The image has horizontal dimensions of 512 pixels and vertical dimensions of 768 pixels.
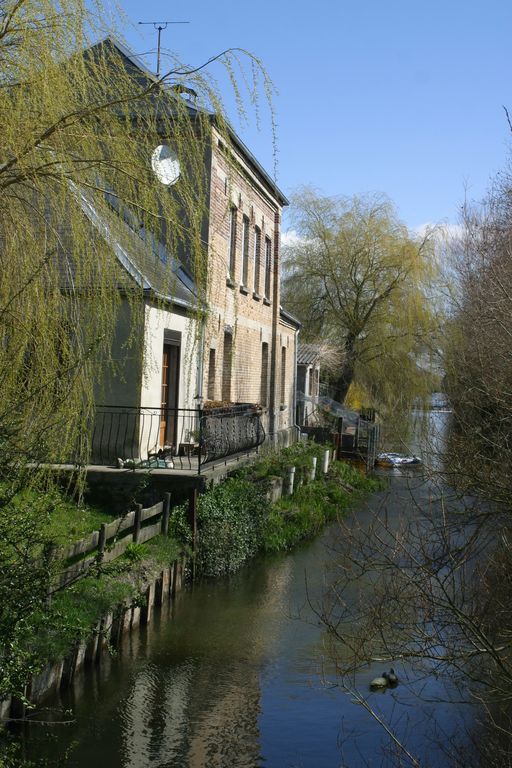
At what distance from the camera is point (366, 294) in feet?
109

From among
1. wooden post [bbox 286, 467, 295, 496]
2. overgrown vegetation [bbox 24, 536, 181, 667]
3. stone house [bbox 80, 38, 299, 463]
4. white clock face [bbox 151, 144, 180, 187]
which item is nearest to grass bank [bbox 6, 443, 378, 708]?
overgrown vegetation [bbox 24, 536, 181, 667]

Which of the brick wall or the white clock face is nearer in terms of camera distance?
the white clock face

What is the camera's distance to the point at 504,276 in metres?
11.5

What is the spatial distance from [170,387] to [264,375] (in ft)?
25.0

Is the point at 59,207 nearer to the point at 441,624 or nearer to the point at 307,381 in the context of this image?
the point at 441,624

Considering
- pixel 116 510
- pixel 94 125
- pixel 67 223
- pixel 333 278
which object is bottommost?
pixel 116 510

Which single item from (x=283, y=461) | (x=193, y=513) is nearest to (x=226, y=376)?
(x=283, y=461)

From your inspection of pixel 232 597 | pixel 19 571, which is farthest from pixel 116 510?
pixel 19 571

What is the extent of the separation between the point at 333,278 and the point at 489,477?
85.8ft

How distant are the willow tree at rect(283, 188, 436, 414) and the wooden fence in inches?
743

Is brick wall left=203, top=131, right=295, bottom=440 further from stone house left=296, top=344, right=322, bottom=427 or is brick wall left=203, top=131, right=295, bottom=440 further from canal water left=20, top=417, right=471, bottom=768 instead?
canal water left=20, top=417, right=471, bottom=768

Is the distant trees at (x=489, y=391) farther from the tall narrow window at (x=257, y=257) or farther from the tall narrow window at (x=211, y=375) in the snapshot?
the tall narrow window at (x=257, y=257)

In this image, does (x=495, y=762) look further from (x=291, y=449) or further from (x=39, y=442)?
(x=291, y=449)

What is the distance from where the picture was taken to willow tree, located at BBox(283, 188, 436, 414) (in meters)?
31.9
